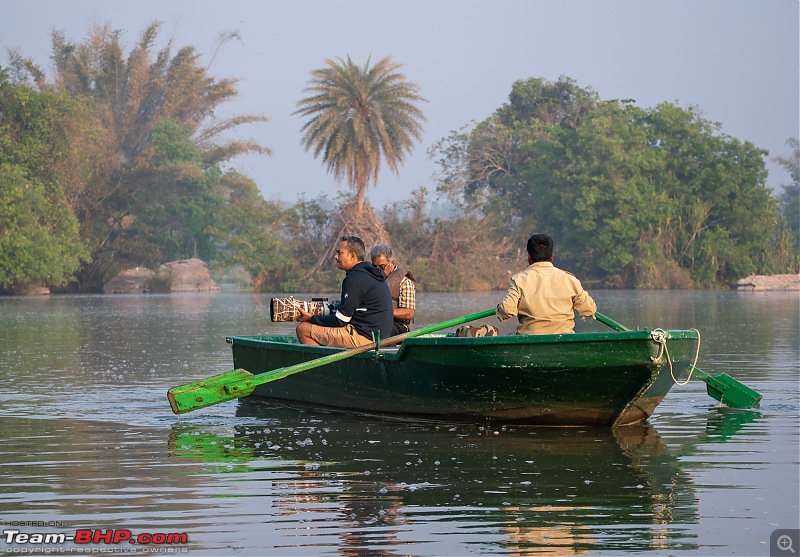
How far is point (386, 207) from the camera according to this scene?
185ft

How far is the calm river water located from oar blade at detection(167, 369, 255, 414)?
0.32m

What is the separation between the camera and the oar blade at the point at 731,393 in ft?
40.0

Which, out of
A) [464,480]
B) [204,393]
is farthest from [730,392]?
[204,393]

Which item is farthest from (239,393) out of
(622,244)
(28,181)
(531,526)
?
(622,244)

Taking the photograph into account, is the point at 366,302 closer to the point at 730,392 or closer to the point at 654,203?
the point at 730,392

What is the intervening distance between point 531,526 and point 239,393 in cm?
450

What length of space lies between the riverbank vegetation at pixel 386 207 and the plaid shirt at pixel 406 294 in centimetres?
4006

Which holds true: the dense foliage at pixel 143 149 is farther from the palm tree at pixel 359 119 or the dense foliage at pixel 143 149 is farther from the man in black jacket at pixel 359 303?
the man in black jacket at pixel 359 303

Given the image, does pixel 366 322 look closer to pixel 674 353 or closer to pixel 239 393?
pixel 239 393

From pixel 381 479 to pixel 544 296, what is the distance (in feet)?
8.76

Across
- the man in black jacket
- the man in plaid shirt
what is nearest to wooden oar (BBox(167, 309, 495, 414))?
the man in black jacket

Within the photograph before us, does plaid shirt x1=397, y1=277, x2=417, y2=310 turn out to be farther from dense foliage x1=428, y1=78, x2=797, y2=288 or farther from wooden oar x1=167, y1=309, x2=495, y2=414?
dense foliage x1=428, y1=78, x2=797, y2=288

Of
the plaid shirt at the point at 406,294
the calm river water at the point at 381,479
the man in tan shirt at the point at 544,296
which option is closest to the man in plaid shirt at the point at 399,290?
the plaid shirt at the point at 406,294

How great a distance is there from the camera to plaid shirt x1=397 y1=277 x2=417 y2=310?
1302 cm
